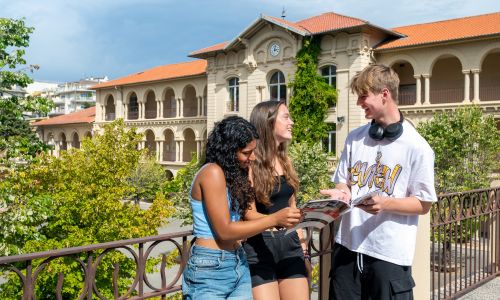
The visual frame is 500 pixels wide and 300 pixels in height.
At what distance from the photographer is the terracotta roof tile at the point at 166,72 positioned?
3969 cm

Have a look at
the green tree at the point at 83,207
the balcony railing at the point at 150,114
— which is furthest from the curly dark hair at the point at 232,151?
the balcony railing at the point at 150,114

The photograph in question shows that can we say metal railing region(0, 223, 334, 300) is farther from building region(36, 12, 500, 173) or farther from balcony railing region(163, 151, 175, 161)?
balcony railing region(163, 151, 175, 161)

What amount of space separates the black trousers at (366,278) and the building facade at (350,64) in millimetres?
24113

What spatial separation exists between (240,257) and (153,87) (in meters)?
40.6

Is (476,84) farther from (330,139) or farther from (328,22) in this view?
(328,22)

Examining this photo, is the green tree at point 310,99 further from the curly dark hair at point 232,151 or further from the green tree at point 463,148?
the curly dark hair at point 232,151

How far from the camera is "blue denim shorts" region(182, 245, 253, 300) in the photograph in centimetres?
284

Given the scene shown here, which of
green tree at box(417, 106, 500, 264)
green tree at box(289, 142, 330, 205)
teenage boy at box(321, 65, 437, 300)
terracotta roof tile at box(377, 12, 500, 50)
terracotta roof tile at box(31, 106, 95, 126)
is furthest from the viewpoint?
terracotta roof tile at box(31, 106, 95, 126)

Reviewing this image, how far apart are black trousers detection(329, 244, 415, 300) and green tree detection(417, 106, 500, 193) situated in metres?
16.9

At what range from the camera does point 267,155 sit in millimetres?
3428

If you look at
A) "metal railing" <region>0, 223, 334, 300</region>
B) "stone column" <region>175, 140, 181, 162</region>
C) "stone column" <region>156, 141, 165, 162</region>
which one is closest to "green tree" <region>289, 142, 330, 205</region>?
"stone column" <region>175, 140, 181, 162</region>

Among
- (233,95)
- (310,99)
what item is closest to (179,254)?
(310,99)

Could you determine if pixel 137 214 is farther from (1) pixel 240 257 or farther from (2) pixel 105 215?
(1) pixel 240 257

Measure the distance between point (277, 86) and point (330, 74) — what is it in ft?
13.0
